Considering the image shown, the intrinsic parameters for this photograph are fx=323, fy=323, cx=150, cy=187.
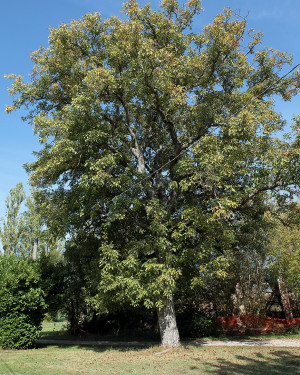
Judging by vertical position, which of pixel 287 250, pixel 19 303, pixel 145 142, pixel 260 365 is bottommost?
pixel 260 365

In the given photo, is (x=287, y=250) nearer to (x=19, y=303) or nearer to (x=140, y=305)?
(x=140, y=305)

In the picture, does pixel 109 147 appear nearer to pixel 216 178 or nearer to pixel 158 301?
pixel 216 178

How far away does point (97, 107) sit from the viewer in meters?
11.9

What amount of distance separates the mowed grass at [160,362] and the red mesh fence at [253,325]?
176 inches

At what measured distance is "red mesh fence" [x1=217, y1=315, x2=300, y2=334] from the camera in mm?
15305

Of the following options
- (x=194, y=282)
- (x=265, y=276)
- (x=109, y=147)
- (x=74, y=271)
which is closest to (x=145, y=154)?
(x=109, y=147)

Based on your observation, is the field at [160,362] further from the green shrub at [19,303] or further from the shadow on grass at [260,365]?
the green shrub at [19,303]

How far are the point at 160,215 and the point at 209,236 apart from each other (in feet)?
5.91

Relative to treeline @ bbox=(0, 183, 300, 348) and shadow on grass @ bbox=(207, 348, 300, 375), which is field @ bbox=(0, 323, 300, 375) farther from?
treeline @ bbox=(0, 183, 300, 348)

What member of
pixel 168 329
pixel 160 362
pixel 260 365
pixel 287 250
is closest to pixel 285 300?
pixel 287 250

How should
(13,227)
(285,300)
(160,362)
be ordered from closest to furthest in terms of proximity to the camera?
(160,362) < (285,300) < (13,227)

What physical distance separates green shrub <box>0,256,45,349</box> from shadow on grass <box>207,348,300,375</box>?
8.21 meters

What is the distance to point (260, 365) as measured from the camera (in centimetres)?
829

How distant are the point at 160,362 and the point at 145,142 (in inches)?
338
